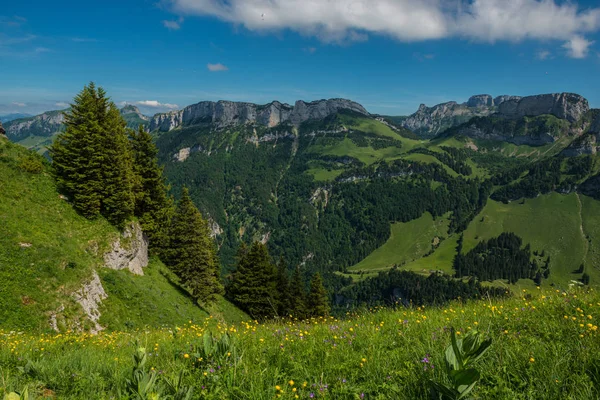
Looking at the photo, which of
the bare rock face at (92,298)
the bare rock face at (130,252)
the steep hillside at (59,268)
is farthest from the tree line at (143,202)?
the bare rock face at (92,298)

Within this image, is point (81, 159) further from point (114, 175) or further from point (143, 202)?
point (143, 202)

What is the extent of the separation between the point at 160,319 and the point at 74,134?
729 inches

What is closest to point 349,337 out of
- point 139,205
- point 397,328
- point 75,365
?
point 397,328

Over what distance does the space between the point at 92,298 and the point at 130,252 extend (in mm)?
10205

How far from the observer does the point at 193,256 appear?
41188 mm

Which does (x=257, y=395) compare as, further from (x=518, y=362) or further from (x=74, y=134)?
(x=74, y=134)

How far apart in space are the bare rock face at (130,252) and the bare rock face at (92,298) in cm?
562

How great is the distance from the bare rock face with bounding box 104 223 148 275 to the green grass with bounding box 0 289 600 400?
2491 centimetres

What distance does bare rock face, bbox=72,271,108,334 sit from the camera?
21203 mm

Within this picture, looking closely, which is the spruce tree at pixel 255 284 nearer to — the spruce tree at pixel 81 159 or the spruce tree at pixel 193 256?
the spruce tree at pixel 193 256

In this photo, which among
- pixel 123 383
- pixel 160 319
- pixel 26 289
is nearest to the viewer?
pixel 123 383

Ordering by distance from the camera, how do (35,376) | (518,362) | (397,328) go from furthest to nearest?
(397,328), (35,376), (518,362)

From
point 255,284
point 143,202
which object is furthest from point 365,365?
point 255,284

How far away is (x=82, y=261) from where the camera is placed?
2350 cm
